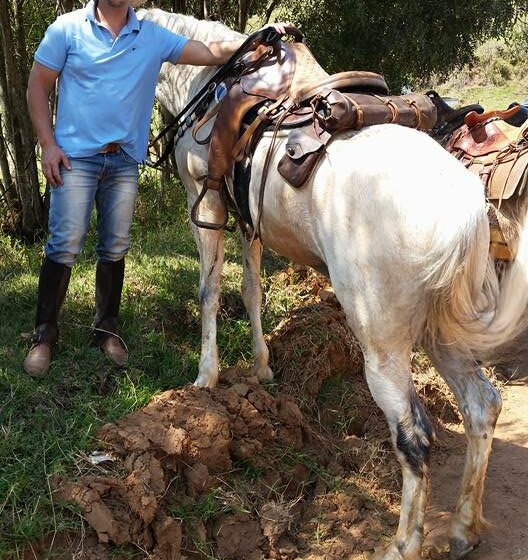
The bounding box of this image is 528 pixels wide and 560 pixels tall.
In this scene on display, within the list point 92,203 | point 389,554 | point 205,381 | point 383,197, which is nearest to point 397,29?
point 92,203

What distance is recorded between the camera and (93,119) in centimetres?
373

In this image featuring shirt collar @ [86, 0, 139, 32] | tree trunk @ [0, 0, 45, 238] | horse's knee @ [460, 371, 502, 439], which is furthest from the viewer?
tree trunk @ [0, 0, 45, 238]

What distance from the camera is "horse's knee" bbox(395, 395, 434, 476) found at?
3043 mm

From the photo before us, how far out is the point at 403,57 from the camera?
23.5ft

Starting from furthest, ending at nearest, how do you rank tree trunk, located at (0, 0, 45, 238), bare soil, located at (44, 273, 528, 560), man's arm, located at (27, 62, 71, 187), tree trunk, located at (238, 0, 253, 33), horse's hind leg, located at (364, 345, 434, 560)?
tree trunk, located at (238, 0, 253, 33) → tree trunk, located at (0, 0, 45, 238) → man's arm, located at (27, 62, 71, 187) → bare soil, located at (44, 273, 528, 560) → horse's hind leg, located at (364, 345, 434, 560)

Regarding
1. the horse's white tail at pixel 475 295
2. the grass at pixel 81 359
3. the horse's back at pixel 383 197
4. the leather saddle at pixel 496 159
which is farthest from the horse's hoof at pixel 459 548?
the grass at pixel 81 359

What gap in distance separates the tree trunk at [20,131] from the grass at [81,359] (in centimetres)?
43

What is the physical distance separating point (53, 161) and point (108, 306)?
1.06 m

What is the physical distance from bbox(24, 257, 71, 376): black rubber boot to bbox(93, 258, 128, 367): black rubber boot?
0.88 ft

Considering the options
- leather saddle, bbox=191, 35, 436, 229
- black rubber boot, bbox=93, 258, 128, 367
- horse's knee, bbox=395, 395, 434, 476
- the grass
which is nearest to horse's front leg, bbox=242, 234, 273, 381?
the grass

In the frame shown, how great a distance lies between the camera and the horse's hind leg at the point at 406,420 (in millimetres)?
3012

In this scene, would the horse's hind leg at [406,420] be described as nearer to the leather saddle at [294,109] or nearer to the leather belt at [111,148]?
the leather saddle at [294,109]

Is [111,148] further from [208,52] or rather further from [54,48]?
[208,52]

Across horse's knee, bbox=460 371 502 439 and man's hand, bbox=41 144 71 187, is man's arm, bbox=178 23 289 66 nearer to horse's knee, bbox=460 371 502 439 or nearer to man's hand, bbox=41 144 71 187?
man's hand, bbox=41 144 71 187
